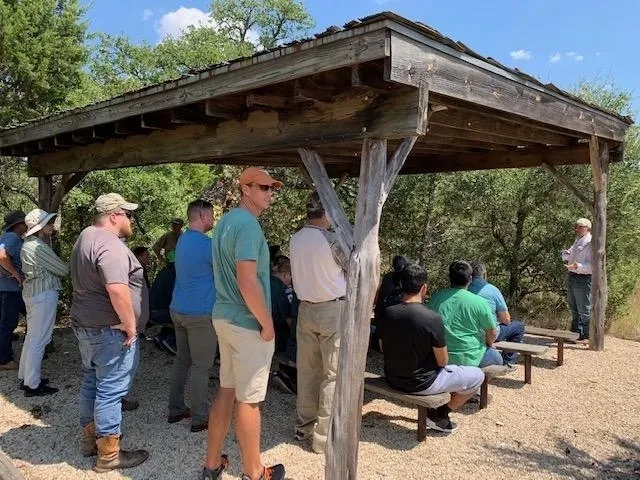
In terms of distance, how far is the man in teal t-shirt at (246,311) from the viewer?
3033mm

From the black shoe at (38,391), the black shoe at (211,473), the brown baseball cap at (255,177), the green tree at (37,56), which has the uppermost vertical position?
the green tree at (37,56)

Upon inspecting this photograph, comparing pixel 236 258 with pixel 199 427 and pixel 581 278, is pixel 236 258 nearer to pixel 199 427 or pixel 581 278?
pixel 199 427

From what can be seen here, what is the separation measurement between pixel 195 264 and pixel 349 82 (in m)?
1.79

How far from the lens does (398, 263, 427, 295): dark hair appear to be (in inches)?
157

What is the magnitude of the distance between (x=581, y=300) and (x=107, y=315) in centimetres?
671

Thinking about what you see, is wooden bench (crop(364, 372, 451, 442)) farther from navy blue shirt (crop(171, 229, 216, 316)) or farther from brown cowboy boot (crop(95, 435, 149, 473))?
brown cowboy boot (crop(95, 435, 149, 473))

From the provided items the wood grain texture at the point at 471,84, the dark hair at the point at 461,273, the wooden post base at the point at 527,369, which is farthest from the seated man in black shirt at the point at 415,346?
the wooden post base at the point at 527,369

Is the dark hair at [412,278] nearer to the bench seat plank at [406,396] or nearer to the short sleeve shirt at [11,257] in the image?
the bench seat plank at [406,396]

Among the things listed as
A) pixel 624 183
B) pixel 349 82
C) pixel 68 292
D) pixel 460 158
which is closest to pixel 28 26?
pixel 68 292

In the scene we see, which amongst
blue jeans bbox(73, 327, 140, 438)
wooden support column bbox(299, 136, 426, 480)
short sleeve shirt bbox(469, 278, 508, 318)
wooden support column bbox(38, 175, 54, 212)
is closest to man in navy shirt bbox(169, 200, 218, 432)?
blue jeans bbox(73, 327, 140, 438)

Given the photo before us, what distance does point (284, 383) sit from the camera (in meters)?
5.49

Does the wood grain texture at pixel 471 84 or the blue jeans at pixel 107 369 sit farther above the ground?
the wood grain texture at pixel 471 84

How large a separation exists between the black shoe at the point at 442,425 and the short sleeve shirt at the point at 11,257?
4.33m

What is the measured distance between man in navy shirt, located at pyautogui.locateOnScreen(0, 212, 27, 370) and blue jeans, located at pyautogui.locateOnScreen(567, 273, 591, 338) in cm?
717
